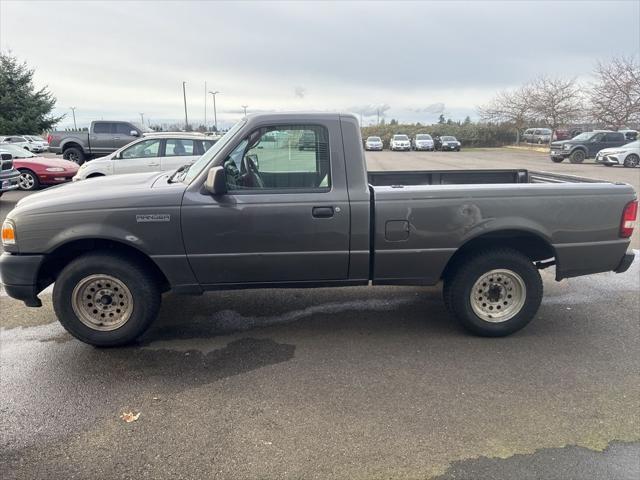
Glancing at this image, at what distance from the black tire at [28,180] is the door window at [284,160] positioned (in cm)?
1217

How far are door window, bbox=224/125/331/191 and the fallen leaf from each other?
6.02 feet

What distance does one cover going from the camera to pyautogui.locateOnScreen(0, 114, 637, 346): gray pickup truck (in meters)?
3.89

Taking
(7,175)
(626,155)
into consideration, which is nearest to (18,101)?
(7,175)

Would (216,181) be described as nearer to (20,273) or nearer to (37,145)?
(20,273)

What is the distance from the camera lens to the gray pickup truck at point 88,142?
66.0ft

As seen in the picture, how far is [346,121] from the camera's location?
13.4 ft

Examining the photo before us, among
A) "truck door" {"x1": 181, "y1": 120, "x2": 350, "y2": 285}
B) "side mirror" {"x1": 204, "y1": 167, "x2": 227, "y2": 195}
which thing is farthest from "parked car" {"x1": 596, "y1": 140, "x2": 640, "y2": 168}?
"side mirror" {"x1": 204, "y1": 167, "x2": 227, "y2": 195}

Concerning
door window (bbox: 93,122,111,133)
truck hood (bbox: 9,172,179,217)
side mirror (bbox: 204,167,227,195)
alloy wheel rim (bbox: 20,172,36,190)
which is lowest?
alloy wheel rim (bbox: 20,172,36,190)

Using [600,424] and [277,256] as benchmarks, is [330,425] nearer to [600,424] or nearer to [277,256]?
[277,256]

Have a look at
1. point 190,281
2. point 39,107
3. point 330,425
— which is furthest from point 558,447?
point 39,107

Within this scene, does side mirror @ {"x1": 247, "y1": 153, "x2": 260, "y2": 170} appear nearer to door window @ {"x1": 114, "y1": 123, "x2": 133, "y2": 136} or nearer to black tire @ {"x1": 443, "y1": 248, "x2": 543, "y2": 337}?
black tire @ {"x1": 443, "y1": 248, "x2": 543, "y2": 337}

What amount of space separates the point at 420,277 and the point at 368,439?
5.40 feet

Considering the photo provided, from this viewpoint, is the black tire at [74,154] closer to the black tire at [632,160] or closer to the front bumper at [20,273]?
the front bumper at [20,273]

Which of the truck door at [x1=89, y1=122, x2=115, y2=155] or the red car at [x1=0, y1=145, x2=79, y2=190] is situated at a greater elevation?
the truck door at [x1=89, y1=122, x2=115, y2=155]
